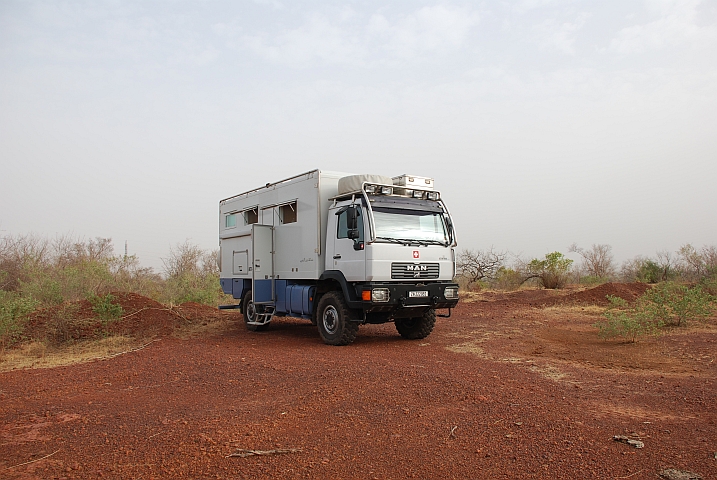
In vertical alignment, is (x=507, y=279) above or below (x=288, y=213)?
below

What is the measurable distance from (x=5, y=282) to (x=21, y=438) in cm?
1741

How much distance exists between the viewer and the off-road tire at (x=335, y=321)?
10539 mm

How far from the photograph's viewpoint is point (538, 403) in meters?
5.92

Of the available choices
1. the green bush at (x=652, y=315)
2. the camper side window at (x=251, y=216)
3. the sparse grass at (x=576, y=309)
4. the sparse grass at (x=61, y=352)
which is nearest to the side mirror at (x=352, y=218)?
the camper side window at (x=251, y=216)

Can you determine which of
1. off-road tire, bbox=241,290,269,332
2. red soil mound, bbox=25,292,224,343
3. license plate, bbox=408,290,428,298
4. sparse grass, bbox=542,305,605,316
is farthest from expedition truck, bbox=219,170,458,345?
sparse grass, bbox=542,305,605,316

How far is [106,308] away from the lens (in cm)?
1295

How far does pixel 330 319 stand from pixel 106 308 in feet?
18.8

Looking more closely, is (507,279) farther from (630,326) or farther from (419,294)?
(419,294)

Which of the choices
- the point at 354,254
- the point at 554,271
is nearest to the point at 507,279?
the point at 554,271

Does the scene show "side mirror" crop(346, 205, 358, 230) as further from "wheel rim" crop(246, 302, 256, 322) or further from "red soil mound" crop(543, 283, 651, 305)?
"red soil mound" crop(543, 283, 651, 305)

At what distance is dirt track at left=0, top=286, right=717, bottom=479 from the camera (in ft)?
14.3

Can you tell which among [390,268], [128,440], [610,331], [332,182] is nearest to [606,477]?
[128,440]

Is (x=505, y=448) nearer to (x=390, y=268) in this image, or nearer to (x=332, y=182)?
(x=390, y=268)

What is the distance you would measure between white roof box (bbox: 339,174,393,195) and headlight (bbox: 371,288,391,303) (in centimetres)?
203
